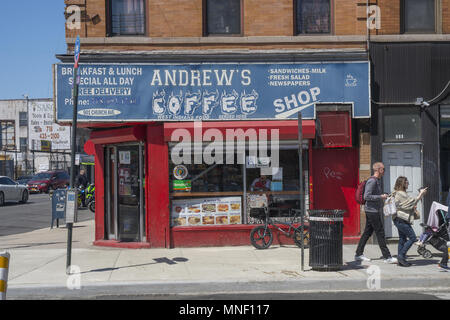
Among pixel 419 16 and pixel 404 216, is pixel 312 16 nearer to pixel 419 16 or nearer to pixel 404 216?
pixel 419 16

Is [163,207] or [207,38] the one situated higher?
[207,38]

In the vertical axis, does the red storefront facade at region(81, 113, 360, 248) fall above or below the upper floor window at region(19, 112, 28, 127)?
below

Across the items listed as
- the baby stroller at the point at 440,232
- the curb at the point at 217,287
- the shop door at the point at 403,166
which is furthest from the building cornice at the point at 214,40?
the curb at the point at 217,287

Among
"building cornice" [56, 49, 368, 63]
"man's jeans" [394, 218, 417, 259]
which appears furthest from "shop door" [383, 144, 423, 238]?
"man's jeans" [394, 218, 417, 259]

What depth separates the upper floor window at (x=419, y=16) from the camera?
41.3ft

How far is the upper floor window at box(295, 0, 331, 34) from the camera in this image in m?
12.6

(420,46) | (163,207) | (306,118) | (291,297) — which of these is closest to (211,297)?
(291,297)

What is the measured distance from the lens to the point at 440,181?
1227cm

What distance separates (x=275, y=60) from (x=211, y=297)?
6.25m

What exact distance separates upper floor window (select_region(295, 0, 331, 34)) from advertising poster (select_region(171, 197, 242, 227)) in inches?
178

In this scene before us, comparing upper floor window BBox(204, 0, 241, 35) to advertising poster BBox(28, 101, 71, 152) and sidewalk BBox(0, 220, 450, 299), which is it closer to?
sidewalk BBox(0, 220, 450, 299)

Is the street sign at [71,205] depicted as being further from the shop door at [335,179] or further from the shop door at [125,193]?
the shop door at [335,179]

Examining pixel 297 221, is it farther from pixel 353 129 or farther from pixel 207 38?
pixel 207 38

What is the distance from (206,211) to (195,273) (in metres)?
3.06
